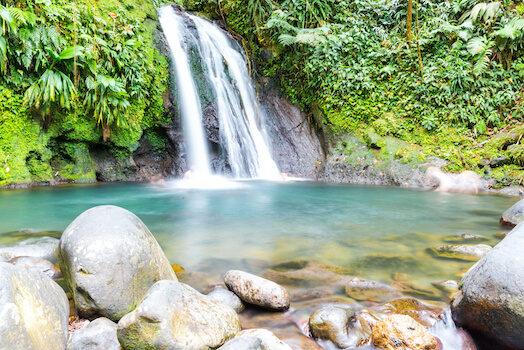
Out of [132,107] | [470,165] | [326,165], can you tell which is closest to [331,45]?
[326,165]

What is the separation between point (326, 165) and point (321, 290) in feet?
27.7

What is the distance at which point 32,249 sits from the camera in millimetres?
3543

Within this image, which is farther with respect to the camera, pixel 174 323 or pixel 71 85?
pixel 71 85

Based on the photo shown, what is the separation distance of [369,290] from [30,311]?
250cm

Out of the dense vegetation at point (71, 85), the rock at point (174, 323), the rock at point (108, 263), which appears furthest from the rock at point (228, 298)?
the dense vegetation at point (71, 85)

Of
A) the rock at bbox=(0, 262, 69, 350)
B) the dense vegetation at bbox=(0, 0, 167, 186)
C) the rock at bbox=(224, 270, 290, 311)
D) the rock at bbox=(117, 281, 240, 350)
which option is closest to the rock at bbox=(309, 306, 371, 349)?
the rock at bbox=(224, 270, 290, 311)

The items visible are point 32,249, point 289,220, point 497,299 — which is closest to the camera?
point 497,299

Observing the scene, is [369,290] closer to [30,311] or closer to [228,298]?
[228,298]

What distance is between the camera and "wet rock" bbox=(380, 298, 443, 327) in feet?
7.89

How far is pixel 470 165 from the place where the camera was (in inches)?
348

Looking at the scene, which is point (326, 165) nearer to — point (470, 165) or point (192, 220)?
point (470, 165)

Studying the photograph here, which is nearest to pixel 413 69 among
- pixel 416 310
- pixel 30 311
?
pixel 416 310

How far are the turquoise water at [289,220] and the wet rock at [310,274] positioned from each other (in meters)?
0.15

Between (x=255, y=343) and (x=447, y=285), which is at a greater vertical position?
(x=255, y=343)
